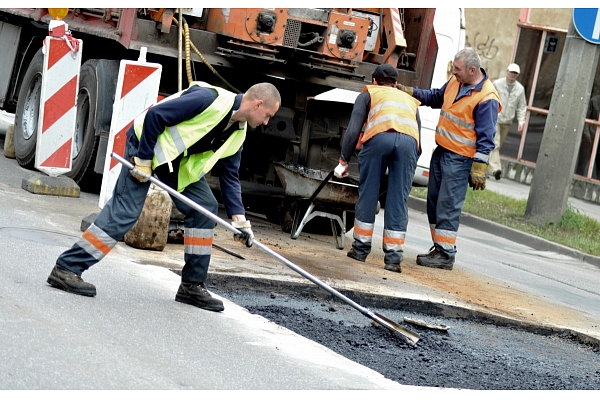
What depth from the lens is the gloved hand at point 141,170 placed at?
6180mm

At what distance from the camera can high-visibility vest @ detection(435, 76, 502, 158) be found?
9539mm

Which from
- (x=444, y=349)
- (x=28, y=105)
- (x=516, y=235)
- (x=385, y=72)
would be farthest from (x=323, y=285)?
(x=516, y=235)

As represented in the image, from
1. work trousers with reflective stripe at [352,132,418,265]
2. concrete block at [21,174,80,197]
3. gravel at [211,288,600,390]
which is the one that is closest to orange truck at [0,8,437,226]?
concrete block at [21,174,80,197]

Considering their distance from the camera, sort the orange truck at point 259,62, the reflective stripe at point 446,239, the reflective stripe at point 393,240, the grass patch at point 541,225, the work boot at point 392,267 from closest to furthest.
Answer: the work boot at point 392,267 < the reflective stripe at point 393,240 < the orange truck at point 259,62 < the reflective stripe at point 446,239 < the grass patch at point 541,225

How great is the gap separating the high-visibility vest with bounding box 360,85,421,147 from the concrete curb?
4180 mm

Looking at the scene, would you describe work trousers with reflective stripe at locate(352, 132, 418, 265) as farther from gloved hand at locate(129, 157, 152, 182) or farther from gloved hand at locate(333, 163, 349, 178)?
gloved hand at locate(129, 157, 152, 182)

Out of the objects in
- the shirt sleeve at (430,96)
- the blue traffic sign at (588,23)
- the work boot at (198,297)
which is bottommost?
the work boot at (198,297)

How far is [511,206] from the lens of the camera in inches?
610

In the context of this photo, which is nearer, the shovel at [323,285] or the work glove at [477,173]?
the shovel at [323,285]

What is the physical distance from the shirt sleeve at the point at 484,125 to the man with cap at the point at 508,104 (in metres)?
7.92

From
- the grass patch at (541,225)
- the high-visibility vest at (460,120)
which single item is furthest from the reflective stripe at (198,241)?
the grass patch at (541,225)

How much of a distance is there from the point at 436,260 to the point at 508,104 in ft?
27.9

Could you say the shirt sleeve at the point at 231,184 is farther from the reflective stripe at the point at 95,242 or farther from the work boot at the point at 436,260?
the work boot at the point at 436,260
